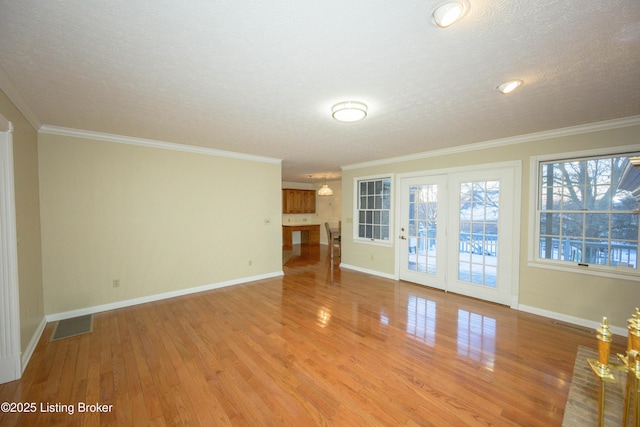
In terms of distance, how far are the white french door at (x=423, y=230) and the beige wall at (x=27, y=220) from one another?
17.6 ft

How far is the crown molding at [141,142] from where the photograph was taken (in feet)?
10.9

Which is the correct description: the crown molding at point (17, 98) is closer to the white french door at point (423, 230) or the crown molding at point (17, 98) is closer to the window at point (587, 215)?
the white french door at point (423, 230)

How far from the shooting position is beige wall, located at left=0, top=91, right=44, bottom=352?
2408 millimetres

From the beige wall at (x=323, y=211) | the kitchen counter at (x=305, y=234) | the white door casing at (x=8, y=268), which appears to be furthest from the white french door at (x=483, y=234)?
the kitchen counter at (x=305, y=234)

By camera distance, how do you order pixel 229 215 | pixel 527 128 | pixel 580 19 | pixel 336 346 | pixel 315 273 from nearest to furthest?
pixel 580 19, pixel 336 346, pixel 527 128, pixel 229 215, pixel 315 273

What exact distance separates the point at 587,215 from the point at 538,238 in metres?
0.59

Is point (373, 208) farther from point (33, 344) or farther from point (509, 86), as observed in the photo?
point (33, 344)

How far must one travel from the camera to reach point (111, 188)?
3.71 m

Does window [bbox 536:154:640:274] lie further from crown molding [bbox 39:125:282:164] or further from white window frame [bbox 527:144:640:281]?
crown molding [bbox 39:125:282:164]

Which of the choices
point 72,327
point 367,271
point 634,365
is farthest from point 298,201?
point 634,365

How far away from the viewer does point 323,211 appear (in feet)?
33.8

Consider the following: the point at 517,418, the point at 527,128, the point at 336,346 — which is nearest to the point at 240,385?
the point at 336,346

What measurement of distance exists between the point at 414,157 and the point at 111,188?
5133 mm

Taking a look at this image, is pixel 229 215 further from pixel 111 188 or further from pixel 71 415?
pixel 71 415
